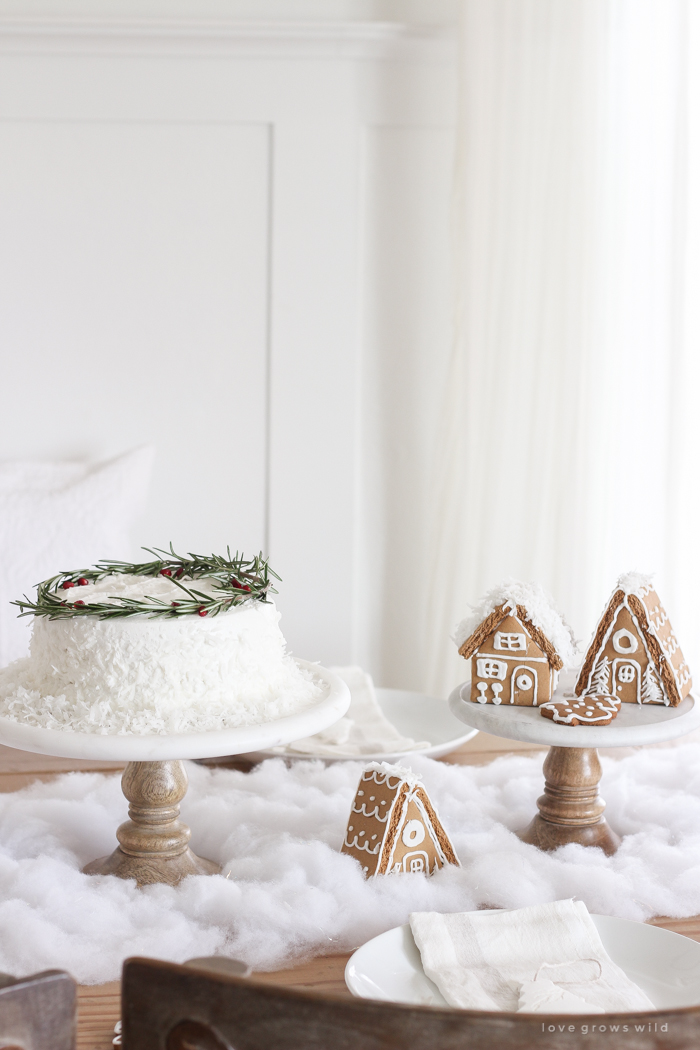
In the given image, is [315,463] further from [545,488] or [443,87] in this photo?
[443,87]

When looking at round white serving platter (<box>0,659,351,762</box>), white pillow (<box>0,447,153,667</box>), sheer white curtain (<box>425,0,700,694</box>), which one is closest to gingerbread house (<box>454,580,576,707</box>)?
round white serving platter (<box>0,659,351,762</box>)

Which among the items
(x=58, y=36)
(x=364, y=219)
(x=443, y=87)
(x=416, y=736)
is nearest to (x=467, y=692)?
(x=416, y=736)

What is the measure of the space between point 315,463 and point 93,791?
1195 mm

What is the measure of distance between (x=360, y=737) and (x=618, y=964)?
0.65m

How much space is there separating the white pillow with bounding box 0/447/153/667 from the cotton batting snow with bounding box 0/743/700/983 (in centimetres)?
76

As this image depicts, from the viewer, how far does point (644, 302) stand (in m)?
1.87

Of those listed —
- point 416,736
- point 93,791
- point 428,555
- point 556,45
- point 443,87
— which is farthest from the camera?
point 428,555

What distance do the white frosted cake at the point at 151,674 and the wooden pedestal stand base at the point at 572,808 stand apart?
0.94 ft

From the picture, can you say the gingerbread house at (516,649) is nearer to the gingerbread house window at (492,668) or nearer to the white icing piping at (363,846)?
the gingerbread house window at (492,668)

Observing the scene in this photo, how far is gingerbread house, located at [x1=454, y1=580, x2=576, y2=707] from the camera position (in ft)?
3.05

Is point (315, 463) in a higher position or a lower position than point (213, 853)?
higher

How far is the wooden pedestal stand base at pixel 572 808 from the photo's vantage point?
0.93 meters

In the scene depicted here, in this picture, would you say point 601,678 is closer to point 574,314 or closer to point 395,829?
point 395,829

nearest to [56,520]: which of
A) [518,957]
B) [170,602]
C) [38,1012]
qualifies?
[170,602]
